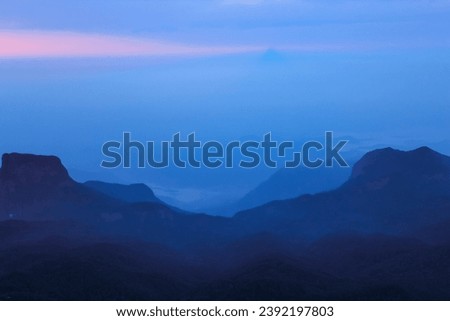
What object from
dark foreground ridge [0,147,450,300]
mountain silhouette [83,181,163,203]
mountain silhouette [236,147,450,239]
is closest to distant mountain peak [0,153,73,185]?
dark foreground ridge [0,147,450,300]

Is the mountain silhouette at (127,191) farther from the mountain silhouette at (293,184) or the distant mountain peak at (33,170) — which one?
the mountain silhouette at (293,184)

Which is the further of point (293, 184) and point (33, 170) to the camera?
point (33, 170)

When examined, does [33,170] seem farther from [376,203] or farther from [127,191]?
[376,203]

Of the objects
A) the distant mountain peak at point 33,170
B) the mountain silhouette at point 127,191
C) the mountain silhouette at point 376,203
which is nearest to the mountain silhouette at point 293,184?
the mountain silhouette at point 376,203

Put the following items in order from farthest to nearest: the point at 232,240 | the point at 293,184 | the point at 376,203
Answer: the point at 293,184 < the point at 376,203 < the point at 232,240

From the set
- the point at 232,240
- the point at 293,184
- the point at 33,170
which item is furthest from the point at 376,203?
the point at 33,170
